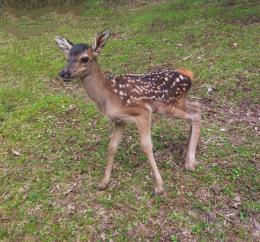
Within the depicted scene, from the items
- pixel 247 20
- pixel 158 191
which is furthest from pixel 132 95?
pixel 247 20

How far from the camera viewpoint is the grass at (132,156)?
4.31 m

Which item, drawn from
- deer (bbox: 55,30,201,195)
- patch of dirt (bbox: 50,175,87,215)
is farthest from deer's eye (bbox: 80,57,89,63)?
patch of dirt (bbox: 50,175,87,215)

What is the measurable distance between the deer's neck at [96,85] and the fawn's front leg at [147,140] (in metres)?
0.41

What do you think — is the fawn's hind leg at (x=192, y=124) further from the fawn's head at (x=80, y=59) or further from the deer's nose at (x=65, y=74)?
the deer's nose at (x=65, y=74)

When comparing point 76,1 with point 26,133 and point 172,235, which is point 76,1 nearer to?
point 26,133

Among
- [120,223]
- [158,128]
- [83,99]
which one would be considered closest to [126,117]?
[120,223]

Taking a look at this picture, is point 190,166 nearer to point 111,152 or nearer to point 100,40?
point 111,152

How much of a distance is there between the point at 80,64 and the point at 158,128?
2002 millimetres

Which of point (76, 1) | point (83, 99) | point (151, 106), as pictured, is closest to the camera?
point (151, 106)

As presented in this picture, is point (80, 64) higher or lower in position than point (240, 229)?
higher

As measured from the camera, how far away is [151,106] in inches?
180

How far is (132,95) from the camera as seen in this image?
4449mm

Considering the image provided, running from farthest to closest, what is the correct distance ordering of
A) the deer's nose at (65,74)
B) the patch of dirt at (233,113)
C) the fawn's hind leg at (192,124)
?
the patch of dirt at (233,113)
the fawn's hind leg at (192,124)
the deer's nose at (65,74)

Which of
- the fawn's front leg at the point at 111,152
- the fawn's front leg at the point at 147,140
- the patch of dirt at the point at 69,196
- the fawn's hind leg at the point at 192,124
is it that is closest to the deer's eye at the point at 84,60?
the fawn's front leg at the point at 147,140
